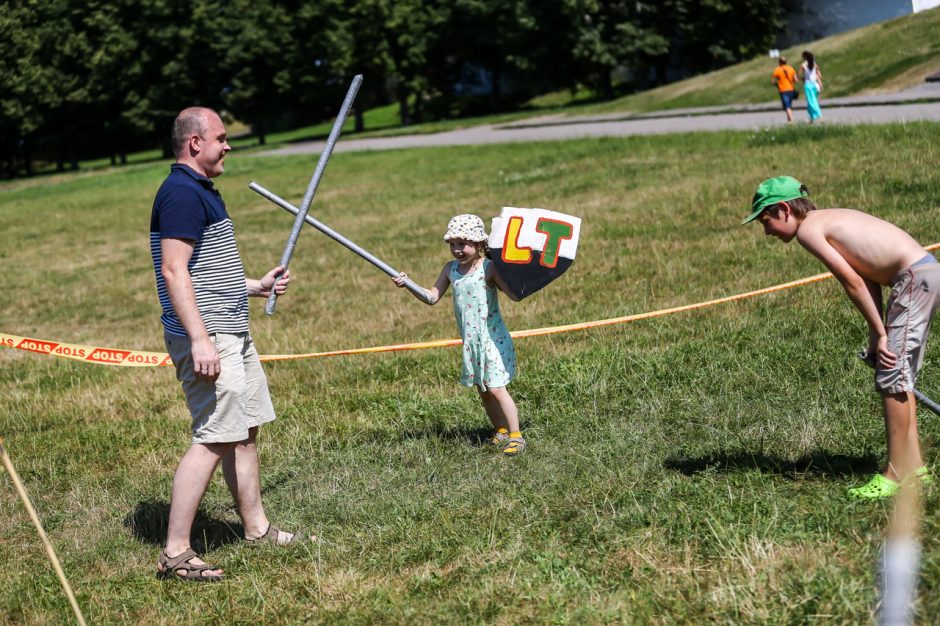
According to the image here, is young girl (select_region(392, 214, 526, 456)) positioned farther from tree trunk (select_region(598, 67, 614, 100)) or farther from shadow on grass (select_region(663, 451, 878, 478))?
tree trunk (select_region(598, 67, 614, 100))

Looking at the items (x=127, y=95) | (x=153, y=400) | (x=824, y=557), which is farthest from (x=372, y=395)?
(x=127, y=95)

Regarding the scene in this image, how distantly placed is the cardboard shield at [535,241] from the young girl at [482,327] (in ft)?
0.56

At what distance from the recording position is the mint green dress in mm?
6438

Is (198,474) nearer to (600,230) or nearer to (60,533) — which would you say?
(60,533)

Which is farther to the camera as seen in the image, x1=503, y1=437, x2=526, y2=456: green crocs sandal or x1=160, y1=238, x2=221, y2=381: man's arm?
x1=503, y1=437, x2=526, y2=456: green crocs sandal

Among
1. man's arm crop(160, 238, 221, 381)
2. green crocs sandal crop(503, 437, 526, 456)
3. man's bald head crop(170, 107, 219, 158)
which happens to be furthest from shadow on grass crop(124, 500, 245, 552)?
man's bald head crop(170, 107, 219, 158)

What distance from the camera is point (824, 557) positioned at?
4.43 meters

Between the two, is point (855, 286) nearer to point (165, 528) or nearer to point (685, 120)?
point (165, 528)

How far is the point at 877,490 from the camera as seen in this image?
16.2 feet

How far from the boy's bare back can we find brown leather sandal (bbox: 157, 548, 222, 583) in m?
3.21

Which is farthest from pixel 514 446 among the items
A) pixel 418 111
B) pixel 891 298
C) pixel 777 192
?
pixel 418 111

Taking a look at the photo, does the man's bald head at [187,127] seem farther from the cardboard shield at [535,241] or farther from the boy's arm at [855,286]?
the boy's arm at [855,286]

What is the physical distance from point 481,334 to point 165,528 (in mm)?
2139

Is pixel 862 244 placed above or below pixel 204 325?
below
